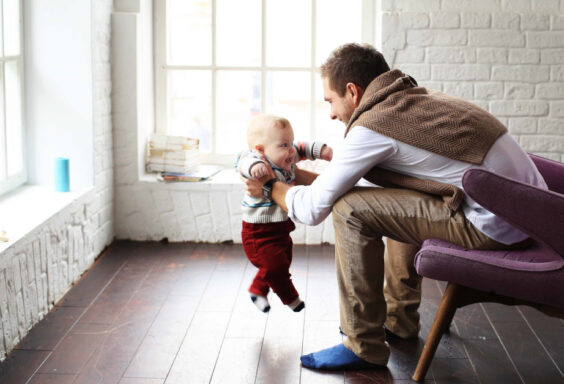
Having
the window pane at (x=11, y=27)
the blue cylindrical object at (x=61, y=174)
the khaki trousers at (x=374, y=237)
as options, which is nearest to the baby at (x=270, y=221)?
the khaki trousers at (x=374, y=237)

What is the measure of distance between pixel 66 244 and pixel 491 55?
2.52 m

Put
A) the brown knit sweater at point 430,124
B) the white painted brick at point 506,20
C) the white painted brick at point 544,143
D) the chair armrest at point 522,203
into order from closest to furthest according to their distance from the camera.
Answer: the chair armrest at point 522,203
the brown knit sweater at point 430,124
the white painted brick at point 506,20
the white painted brick at point 544,143

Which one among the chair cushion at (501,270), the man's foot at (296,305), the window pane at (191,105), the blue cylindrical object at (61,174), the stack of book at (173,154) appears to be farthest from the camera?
the window pane at (191,105)

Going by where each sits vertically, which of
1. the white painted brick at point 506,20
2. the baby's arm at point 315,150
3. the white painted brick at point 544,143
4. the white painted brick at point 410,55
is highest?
the white painted brick at point 506,20

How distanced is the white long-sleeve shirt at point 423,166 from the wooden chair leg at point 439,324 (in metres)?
0.24

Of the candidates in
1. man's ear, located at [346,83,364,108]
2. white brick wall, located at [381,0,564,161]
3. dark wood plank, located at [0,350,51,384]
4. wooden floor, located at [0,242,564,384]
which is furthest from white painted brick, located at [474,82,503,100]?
dark wood plank, located at [0,350,51,384]

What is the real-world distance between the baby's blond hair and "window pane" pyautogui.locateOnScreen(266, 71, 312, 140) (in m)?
1.60

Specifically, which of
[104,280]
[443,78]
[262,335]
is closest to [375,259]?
[262,335]

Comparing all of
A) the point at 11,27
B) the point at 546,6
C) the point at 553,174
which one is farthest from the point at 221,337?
the point at 546,6

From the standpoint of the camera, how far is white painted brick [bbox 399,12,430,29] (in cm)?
421

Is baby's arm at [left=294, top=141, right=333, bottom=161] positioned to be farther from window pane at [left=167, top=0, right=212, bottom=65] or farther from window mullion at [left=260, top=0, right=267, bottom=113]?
window pane at [left=167, top=0, right=212, bottom=65]

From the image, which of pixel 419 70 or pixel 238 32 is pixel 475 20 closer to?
pixel 419 70

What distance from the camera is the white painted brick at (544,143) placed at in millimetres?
4281

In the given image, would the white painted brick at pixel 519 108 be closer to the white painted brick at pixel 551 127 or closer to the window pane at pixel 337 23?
the white painted brick at pixel 551 127
